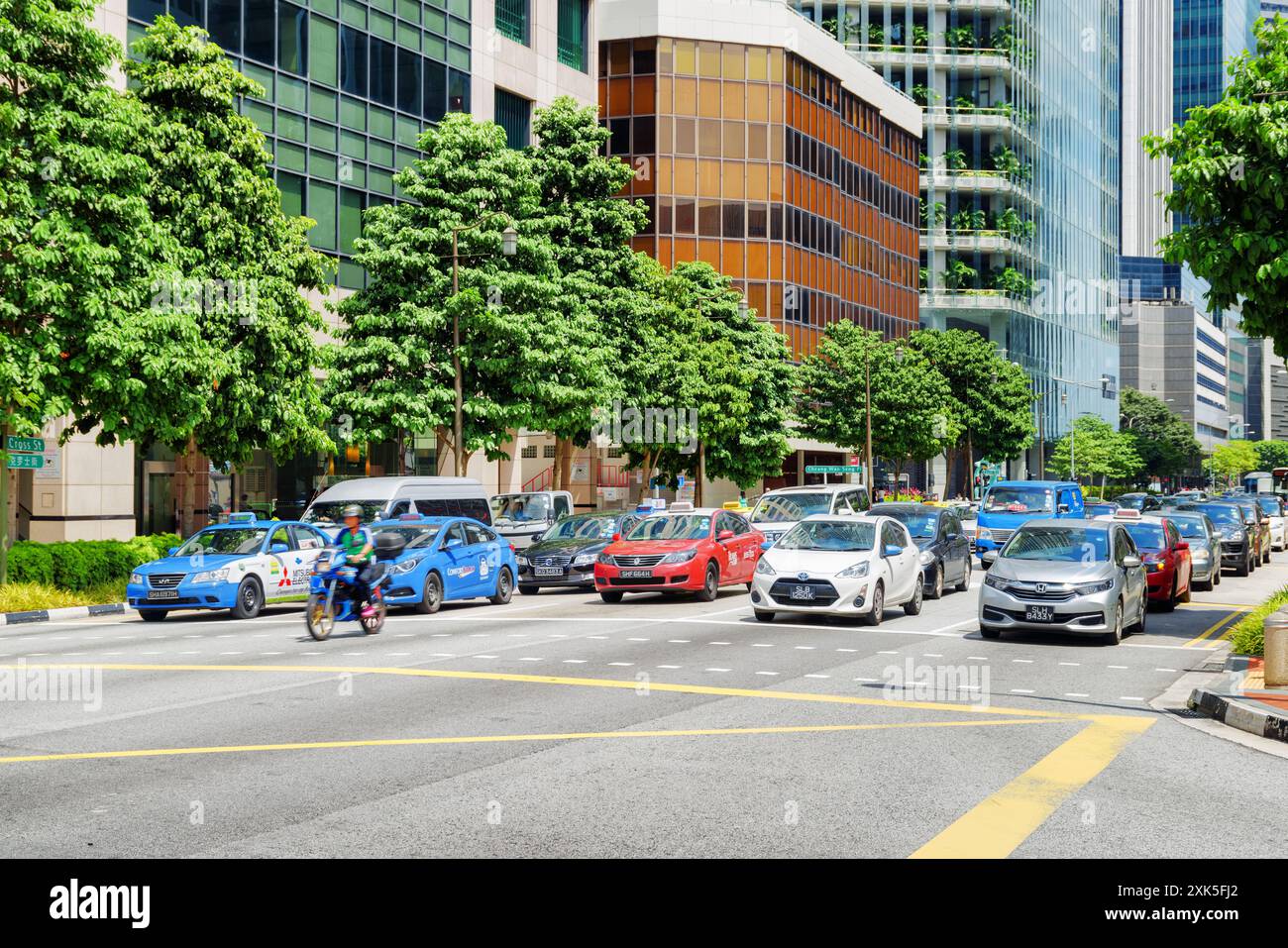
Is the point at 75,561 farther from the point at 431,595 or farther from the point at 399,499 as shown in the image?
the point at 431,595

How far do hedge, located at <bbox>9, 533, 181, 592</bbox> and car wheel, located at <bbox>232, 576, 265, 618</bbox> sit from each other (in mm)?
4312

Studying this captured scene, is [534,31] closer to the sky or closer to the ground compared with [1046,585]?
closer to the sky

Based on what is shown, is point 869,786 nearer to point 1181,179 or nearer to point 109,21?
point 1181,179

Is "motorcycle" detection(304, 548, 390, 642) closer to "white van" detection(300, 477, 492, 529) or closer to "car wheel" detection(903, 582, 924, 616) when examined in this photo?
"white van" detection(300, 477, 492, 529)

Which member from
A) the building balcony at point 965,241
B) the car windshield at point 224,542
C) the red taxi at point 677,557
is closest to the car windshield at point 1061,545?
A: the red taxi at point 677,557

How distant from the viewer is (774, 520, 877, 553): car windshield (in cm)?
2112

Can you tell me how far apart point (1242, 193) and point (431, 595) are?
13.4 m

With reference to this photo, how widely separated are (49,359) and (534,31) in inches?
1286

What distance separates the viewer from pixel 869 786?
8.84 metres

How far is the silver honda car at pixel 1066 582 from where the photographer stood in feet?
58.6

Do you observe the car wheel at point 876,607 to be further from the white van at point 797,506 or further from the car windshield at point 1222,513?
the car windshield at point 1222,513

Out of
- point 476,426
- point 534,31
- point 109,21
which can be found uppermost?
point 534,31

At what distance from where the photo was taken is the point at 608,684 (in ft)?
45.4
